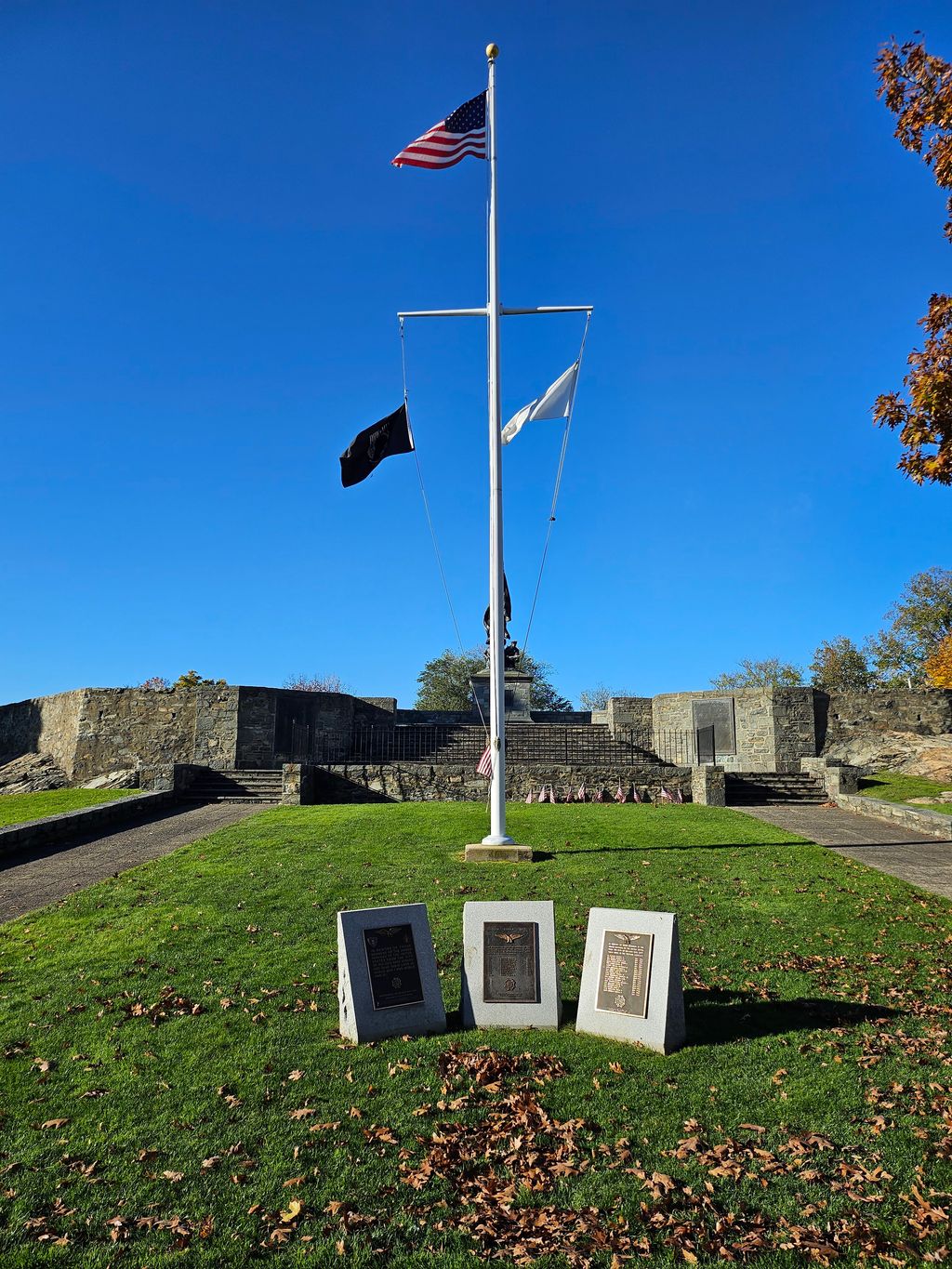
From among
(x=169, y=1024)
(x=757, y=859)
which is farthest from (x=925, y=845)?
(x=169, y=1024)

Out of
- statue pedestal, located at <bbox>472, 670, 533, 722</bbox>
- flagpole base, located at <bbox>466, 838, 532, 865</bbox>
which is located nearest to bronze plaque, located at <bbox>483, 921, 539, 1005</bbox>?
flagpole base, located at <bbox>466, 838, 532, 865</bbox>

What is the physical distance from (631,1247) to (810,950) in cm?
497

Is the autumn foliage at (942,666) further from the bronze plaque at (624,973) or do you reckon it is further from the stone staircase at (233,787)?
the bronze plaque at (624,973)

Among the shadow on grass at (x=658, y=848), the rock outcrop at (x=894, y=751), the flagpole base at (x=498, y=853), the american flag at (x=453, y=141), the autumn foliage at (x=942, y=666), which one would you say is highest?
the american flag at (x=453, y=141)

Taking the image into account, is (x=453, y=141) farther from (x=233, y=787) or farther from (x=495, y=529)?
(x=233, y=787)

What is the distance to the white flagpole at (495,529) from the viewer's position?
465 inches

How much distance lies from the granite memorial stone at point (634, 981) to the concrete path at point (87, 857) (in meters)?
6.62

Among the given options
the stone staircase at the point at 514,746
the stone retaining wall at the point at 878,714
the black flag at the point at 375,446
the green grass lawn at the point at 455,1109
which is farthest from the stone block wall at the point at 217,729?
the stone retaining wall at the point at 878,714

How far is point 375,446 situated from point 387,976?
28.6 ft

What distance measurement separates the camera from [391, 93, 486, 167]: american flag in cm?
1169

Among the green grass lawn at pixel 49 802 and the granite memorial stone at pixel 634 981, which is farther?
the green grass lawn at pixel 49 802

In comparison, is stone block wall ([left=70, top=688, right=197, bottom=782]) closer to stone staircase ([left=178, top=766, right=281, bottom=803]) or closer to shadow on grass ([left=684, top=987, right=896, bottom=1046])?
stone staircase ([left=178, top=766, right=281, bottom=803])

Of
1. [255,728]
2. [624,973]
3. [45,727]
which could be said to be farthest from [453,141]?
[45,727]

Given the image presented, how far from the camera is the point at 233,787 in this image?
2050cm
